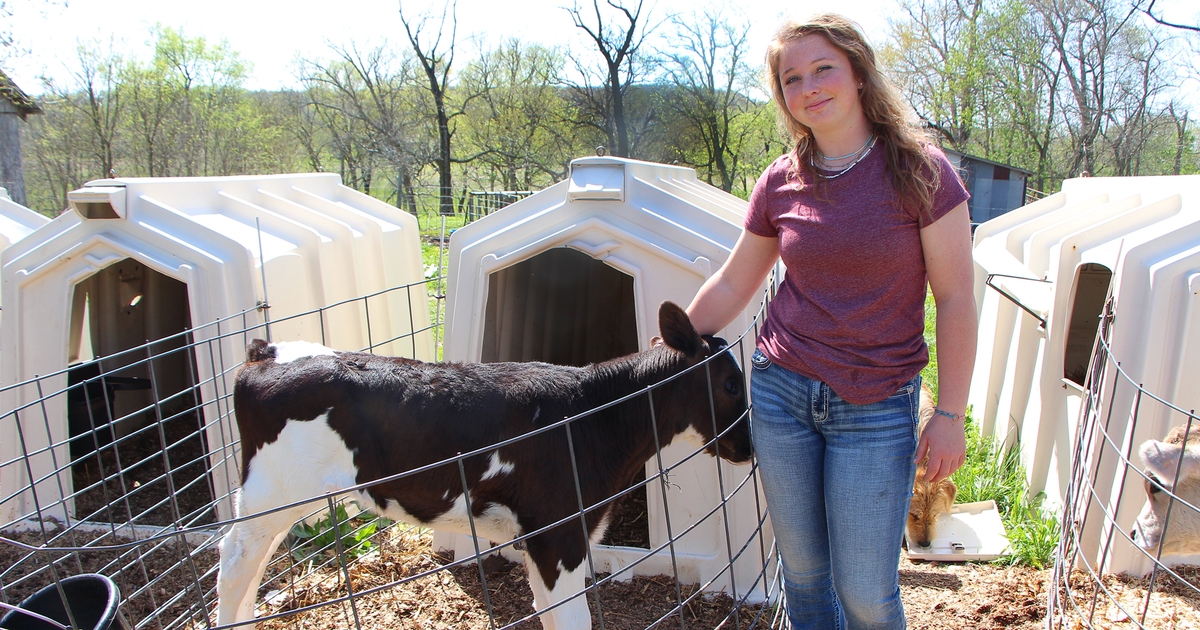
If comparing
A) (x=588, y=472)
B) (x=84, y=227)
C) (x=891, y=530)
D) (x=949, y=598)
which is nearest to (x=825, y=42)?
(x=891, y=530)

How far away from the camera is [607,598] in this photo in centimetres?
387

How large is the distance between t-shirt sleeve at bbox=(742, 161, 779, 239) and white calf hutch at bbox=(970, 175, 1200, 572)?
4.14 feet

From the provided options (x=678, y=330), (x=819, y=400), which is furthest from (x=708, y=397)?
(x=819, y=400)

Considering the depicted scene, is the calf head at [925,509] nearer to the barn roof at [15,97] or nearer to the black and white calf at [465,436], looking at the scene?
the black and white calf at [465,436]

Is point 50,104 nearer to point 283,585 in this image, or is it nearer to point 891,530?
point 283,585

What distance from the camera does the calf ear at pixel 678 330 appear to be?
2.80 meters

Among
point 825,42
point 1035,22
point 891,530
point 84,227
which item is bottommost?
point 891,530

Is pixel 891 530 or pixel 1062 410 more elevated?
pixel 891 530

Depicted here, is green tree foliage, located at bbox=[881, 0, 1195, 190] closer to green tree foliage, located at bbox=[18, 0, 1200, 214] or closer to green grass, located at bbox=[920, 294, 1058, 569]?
green tree foliage, located at bbox=[18, 0, 1200, 214]

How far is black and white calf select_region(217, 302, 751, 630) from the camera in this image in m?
2.92

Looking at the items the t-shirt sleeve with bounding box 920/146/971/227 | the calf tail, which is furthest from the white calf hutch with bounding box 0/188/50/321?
the t-shirt sleeve with bounding box 920/146/971/227

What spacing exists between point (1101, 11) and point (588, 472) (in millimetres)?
25297

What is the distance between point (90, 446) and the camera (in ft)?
18.8

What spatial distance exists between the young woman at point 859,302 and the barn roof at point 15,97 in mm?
17083
